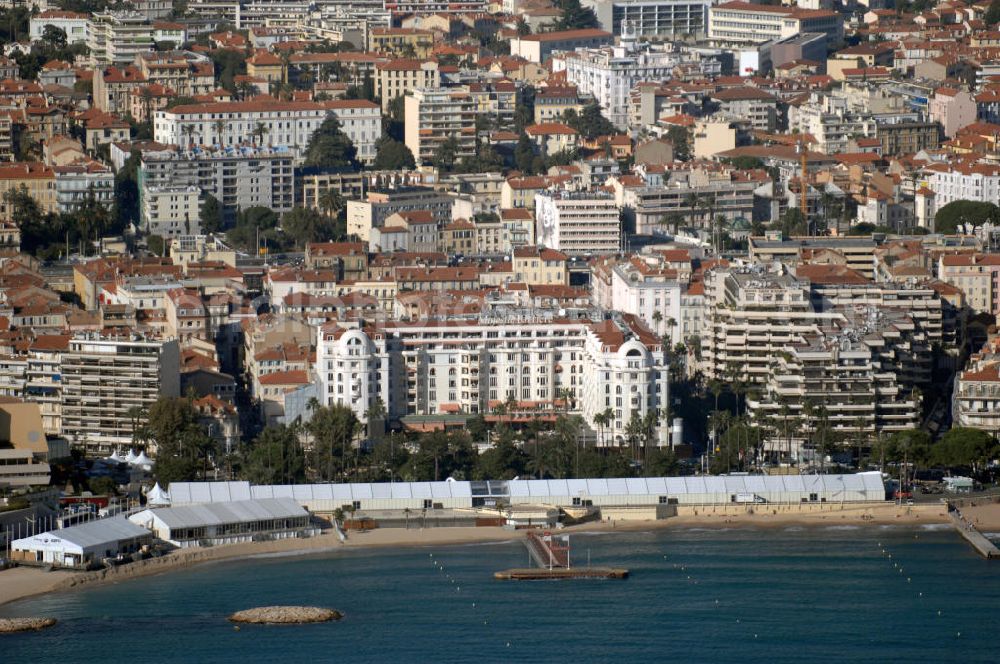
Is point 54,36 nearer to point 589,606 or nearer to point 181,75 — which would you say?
point 181,75

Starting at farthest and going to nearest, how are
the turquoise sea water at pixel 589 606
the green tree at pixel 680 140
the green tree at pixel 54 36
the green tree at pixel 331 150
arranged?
the green tree at pixel 54 36 → the green tree at pixel 680 140 → the green tree at pixel 331 150 → the turquoise sea water at pixel 589 606

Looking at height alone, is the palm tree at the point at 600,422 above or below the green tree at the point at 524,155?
below

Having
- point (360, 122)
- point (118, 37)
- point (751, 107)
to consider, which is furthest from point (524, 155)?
point (118, 37)

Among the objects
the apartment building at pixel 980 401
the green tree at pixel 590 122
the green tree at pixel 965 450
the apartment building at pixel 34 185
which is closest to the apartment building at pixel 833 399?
the apartment building at pixel 980 401

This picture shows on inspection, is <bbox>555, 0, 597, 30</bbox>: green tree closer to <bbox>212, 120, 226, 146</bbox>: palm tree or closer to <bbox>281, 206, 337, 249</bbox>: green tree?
<bbox>212, 120, 226, 146</bbox>: palm tree

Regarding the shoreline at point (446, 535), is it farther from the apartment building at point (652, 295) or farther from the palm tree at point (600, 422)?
the apartment building at point (652, 295)

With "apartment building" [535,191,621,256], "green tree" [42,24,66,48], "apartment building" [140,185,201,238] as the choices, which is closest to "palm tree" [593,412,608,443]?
"apartment building" [535,191,621,256]
